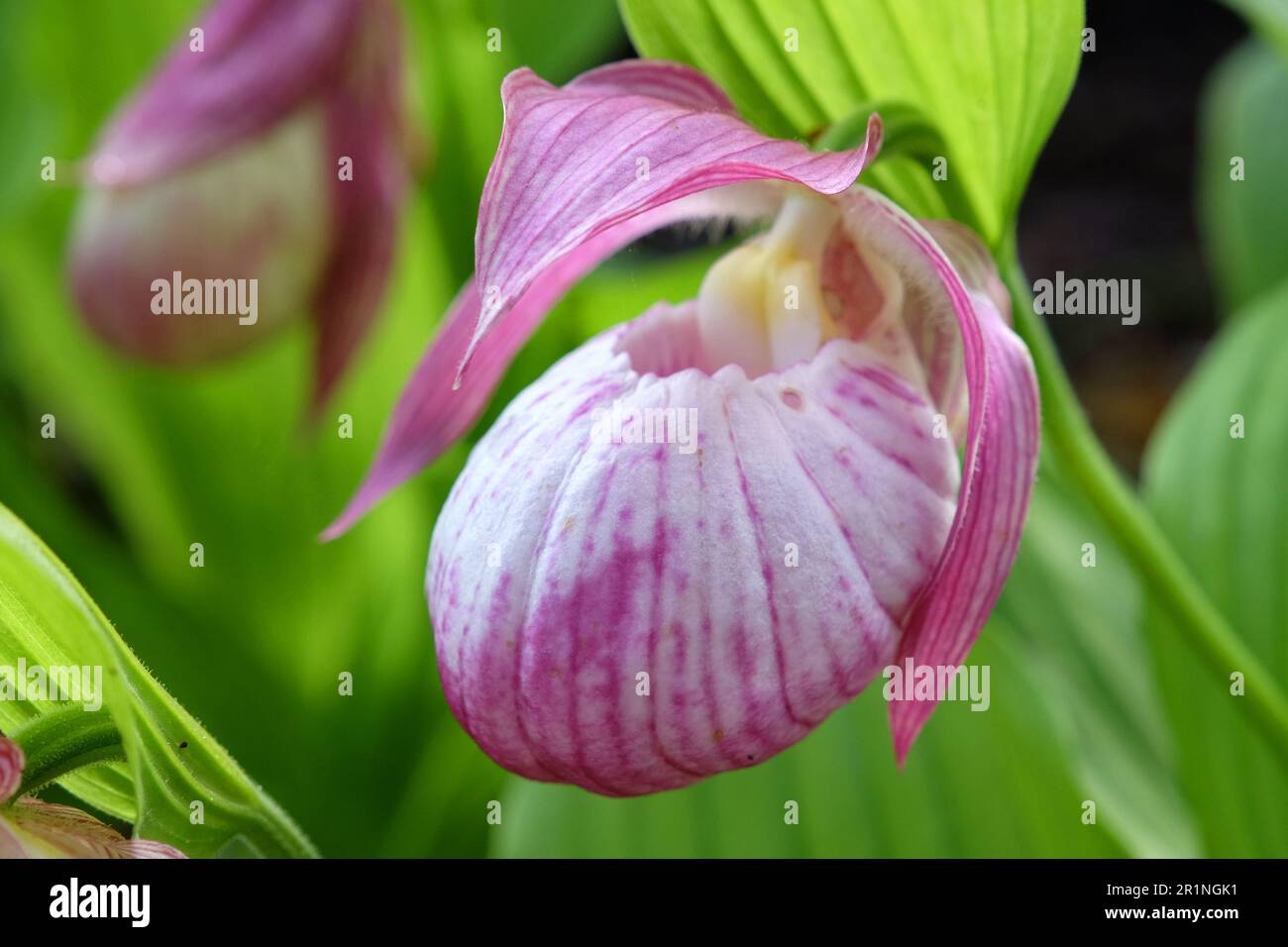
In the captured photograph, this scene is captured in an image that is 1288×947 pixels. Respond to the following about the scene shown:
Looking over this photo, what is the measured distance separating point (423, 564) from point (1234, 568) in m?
0.75

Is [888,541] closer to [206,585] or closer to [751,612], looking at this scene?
[751,612]

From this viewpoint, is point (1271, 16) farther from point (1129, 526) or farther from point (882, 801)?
point (882, 801)

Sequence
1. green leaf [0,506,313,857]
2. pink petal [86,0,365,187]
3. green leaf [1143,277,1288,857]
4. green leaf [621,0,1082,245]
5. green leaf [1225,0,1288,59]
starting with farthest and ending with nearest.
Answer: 1. pink petal [86,0,365,187]
2. green leaf [1143,277,1288,857]
3. green leaf [1225,0,1288,59]
4. green leaf [621,0,1082,245]
5. green leaf [0,506,313,857]

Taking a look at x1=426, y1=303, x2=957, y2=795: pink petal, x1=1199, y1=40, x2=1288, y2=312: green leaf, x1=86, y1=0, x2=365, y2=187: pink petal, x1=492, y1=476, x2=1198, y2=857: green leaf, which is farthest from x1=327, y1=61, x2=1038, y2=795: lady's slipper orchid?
x1=1199, y1=40, x2=1288, y2=312: green leaf

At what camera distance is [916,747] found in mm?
888

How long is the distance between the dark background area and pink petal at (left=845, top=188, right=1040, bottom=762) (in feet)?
5.34

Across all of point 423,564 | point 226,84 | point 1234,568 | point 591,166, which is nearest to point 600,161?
point 591,166

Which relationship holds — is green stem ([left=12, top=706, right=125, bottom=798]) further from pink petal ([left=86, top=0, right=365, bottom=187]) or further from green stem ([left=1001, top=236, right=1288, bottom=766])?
pink petal ([left=86, top=0, right=365, bottom=187])

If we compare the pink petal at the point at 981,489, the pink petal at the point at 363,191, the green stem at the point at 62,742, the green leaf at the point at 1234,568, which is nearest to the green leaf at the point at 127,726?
the green stem at the point at 62,742

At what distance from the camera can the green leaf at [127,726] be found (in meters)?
0.43

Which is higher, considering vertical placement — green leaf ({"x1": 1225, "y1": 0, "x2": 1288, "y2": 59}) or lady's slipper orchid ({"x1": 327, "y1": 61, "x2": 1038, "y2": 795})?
green leaf ({"x1": 1225, "y1": 0, "x2": 1288, "y2": 59})

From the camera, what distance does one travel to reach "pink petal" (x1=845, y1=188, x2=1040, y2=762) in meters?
0.53

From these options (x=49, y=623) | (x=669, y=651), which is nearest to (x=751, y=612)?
(x=669, y=651)

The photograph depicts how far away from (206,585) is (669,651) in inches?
44.5
